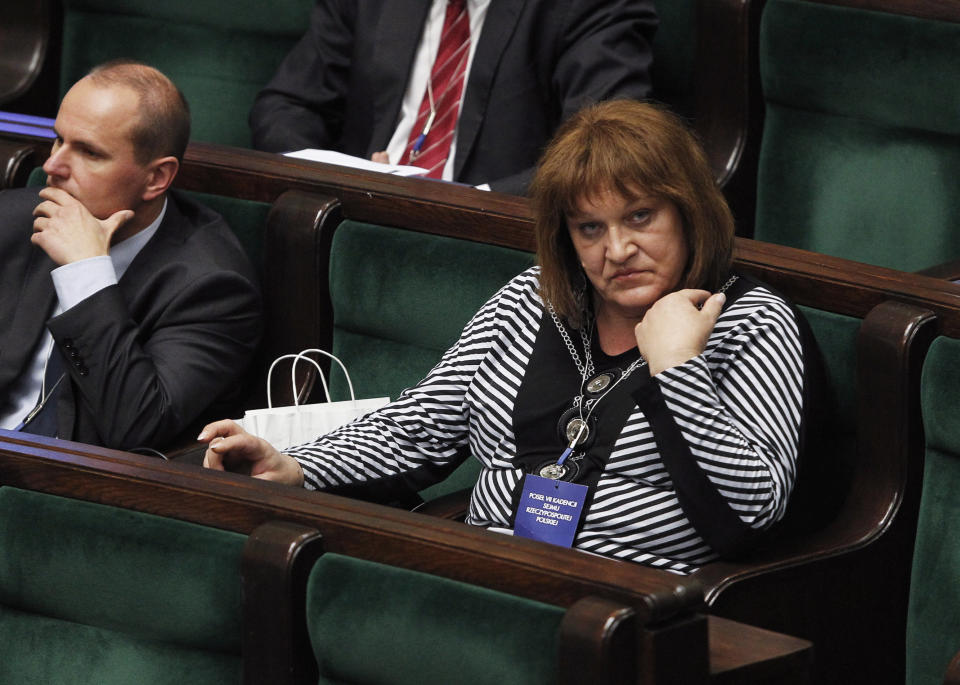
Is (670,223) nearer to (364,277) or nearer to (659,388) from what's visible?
(659,388)

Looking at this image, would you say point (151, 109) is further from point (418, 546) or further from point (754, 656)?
point (754, 656)

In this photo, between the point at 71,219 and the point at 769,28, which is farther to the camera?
the point at 769,28

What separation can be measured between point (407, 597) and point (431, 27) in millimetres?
1109

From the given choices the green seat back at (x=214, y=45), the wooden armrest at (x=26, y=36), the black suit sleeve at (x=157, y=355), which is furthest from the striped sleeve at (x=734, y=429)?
the wooden armrest at (x=26, y=36)

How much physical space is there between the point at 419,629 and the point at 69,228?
72 cm

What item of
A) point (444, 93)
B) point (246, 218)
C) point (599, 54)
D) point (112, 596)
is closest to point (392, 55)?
point (444, 93)

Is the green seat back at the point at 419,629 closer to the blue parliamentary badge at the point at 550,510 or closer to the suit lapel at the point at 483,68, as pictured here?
the blue parliamentary badge at the point at 550,510

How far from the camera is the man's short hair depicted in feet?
4.74

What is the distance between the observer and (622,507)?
1094 mm

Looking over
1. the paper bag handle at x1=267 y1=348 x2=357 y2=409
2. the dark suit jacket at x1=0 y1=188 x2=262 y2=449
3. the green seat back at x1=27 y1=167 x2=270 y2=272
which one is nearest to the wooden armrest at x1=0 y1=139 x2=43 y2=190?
the dark suit jacket at x1=0 y1=188 x2=262 y2=449

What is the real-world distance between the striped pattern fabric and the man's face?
0.35 meters

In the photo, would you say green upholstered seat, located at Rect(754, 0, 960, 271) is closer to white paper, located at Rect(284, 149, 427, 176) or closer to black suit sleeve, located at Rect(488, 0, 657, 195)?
black suit sleeve, located at Rect(488, 0, 657, 195)

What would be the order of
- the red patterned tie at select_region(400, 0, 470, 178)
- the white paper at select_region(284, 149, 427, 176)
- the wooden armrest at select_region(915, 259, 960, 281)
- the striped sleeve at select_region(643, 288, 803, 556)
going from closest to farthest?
the striped sleeve at select_region(643, 288, 803, 556) → the wooden armrest at select_region(915, 259, 960, 281) → the white paper at select_region(284, 149, 427, 176) → the red patterned tie at select_region(400, 0, 470, 178)

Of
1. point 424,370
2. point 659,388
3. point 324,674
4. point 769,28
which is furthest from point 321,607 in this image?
point 769,28
